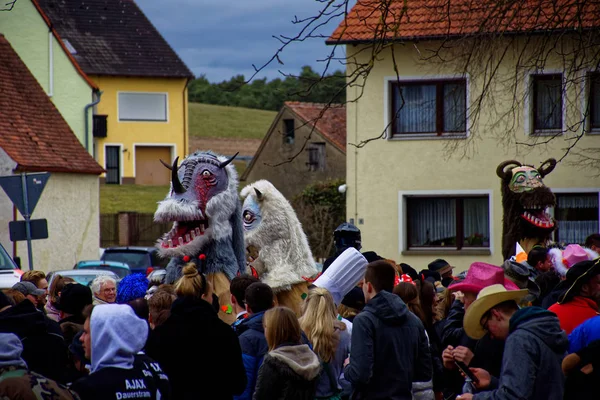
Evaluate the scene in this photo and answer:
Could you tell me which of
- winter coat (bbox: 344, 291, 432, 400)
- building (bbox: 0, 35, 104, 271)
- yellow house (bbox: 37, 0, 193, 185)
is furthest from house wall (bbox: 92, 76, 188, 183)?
winter coat (bbox: 344, 291, 432, 400)

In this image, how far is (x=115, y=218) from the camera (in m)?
41.5

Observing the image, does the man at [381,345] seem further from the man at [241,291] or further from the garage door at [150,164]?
the garage door at [150,164]

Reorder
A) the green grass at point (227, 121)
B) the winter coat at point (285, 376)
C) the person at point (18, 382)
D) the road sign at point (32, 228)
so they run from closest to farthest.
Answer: the person at point (18, 382) < the winter coat at point (285, 376) < the road sign at point (32, 228) < the green grass at point (227, 121)

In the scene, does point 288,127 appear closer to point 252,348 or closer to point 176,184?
point 176,184

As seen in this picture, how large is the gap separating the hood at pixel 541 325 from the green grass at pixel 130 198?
129ft

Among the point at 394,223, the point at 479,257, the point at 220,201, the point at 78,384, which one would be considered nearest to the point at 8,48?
the point at 394,223

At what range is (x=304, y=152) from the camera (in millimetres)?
41594

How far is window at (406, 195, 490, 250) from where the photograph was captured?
76.2 feet

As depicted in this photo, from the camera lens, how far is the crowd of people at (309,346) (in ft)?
17.0

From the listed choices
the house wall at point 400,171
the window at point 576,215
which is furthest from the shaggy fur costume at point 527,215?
the window at point 576,215

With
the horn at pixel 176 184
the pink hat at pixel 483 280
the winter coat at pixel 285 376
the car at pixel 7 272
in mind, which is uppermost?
the horn at pixel 176 184

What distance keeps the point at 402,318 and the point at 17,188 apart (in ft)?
28.7

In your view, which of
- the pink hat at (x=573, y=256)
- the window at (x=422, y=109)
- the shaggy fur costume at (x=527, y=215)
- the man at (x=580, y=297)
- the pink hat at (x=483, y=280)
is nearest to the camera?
the pink hat at (x=483, y=280)

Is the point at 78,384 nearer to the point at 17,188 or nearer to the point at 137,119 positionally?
the point at 17,188
